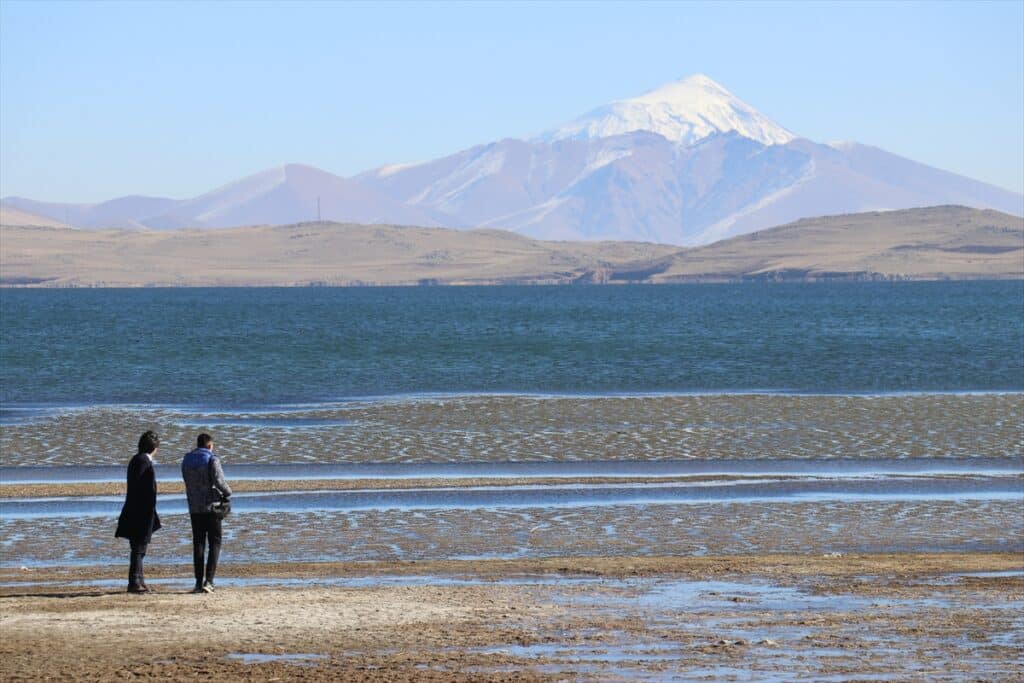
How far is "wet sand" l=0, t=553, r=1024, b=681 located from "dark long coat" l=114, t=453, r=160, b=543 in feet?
2.19

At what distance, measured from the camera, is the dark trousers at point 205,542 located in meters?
16.8

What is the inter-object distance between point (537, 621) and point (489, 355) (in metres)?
61.0

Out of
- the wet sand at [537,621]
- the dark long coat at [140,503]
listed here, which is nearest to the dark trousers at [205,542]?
the wet sand at [537,621]

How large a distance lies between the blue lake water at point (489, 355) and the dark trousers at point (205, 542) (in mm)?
30374

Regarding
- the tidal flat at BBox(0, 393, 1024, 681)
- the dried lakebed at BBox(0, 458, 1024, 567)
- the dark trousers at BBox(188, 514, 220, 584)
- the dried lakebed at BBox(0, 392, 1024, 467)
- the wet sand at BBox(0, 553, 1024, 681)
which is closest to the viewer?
the wet sand at BBox(0, 553, 1024, 681)

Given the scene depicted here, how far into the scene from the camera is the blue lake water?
2162 inches

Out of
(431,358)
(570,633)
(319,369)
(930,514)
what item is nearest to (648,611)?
(570,633)

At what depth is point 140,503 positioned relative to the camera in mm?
17375

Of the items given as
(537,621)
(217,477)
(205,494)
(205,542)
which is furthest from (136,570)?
(537,621)

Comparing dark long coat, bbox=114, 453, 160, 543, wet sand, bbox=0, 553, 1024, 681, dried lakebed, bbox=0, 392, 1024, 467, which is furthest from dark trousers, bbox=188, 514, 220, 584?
dried lakebed, bbox=0, 392, 1024, 467

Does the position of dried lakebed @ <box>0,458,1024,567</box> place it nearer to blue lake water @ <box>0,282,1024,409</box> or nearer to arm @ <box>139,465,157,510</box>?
arm @ <box>139,465,157,510</box>

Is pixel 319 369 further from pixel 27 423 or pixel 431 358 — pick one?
pixel 27 423

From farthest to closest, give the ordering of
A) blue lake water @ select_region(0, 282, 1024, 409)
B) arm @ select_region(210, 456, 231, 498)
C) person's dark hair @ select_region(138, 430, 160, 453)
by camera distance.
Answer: blue lake water @ select_region(0, 282, 1024, 409) < arm @ select_region(210, 456, 231, 498) < person's dark hair @ select_region(138, 430, 160, 453)

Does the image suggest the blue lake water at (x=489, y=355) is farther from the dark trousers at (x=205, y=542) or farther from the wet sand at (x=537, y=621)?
the wet sand at (x=537, y=621)
